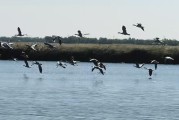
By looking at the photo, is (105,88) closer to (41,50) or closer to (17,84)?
(17,84)

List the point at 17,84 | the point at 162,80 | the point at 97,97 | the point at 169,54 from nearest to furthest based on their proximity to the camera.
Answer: the point at 97,97 < the point at 17,84 < the point at 162,80 < the point at 169,54

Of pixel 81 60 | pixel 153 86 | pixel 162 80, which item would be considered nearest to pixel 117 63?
pixel 81 60

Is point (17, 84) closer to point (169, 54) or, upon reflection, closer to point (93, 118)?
point (93, 118)

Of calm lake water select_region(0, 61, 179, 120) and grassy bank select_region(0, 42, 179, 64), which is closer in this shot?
calm lake water select_region(0, 61, 179, 120)

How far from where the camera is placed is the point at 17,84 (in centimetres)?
6731

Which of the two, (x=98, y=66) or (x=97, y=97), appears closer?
(x=97, y=97)

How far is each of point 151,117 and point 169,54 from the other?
3306 inches

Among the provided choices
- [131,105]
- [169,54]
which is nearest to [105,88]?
[131,105]

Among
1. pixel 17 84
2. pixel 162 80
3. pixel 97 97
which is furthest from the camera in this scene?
pixel 162 80

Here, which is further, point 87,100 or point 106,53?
point 106,53

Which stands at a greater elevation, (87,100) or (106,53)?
(87,100)

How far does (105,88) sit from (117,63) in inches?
2558

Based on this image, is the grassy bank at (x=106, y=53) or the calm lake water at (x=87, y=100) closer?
the calm lake water at (x=87, y=100)

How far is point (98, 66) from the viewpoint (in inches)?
2395
